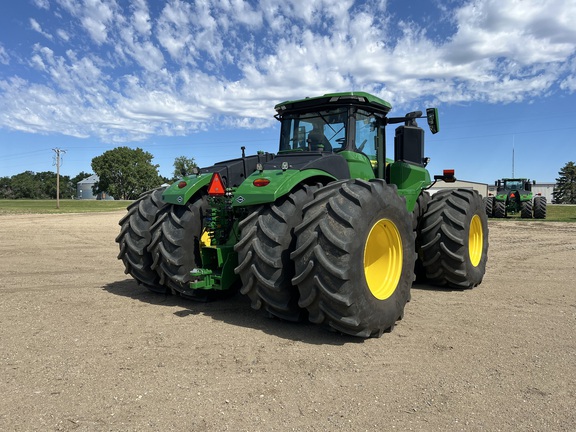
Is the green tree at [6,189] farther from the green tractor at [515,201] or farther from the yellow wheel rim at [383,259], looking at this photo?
the yellow wheel rim at [383,259]

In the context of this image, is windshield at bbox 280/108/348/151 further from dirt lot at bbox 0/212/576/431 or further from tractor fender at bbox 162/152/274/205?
dirt lot at bbox 0/212/576/431

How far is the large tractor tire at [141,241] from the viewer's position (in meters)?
5.33

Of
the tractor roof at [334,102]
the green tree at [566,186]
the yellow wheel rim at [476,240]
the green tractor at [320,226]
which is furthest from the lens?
the green tree at [566,186]

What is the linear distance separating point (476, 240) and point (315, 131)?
132 inches

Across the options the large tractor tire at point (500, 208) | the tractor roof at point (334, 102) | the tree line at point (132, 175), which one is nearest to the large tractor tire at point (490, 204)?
the large tractor tire at point (500, 208)

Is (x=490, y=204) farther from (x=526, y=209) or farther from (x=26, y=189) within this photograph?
(x=26, y=189)

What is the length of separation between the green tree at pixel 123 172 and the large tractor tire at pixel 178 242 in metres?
80.3

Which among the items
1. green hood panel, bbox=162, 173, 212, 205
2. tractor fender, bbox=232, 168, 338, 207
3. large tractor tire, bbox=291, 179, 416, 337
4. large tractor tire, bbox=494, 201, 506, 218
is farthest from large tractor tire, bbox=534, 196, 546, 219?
green hood panel, bbox=162, 173, 212, 205

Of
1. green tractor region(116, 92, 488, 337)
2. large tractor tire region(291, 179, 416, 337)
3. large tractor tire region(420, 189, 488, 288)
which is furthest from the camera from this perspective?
large tractor tire region(420, 189, 488, 288)

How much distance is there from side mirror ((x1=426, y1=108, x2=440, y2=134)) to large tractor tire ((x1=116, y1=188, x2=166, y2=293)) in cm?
398

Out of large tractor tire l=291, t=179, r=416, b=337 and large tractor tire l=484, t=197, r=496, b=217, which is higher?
large tractor tire l=484, t=197, r=496, b=217

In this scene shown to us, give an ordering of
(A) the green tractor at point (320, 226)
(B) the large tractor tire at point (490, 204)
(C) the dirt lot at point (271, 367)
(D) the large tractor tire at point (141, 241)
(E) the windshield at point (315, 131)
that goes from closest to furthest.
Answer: (C) the dirt lot at point (271, 367) < (A) the green tractor at point (320, 226) < (D) the large tractor tire at point (141, 241) < (E) the windshield at point (315, 131) < (B) the large tractor tire at point (490, 204)

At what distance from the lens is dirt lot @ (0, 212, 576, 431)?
2.71 metres

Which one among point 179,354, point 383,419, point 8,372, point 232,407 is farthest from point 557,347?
point 8,372
